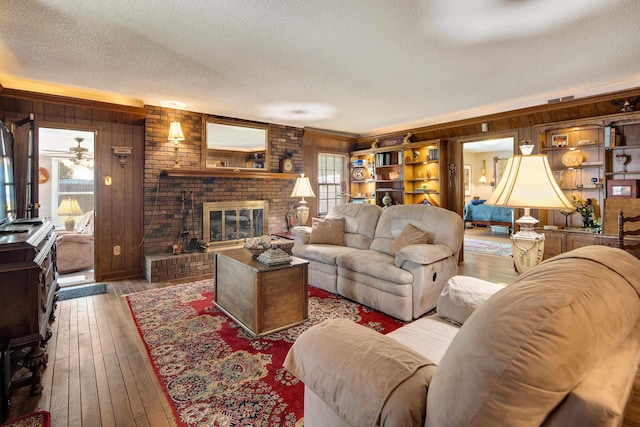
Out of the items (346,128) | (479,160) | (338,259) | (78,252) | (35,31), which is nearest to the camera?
(35,31)

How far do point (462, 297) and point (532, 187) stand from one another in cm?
69

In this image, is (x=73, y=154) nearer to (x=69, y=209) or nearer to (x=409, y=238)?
(x=69, y=209)

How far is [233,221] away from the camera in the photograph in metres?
5.55

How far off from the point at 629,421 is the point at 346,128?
6.14m

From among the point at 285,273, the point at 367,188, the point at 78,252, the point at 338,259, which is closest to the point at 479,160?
the point at 367,188

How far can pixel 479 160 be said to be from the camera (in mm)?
10977

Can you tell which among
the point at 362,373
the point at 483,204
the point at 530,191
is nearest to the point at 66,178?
the point at 362,373

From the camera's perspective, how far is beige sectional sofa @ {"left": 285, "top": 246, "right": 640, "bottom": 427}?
0.66m

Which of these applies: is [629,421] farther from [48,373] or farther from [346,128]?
[346,128]

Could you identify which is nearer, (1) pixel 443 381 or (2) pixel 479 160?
(1) pixel 443 381

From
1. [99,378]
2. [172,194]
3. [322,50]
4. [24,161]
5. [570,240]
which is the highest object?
[322,50]

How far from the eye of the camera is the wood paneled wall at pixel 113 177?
13.9ft

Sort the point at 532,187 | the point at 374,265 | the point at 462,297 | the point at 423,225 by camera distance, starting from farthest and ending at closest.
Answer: the point at 423,225 < the point at 374,265 < the point at 462,297 < the point at 532,187

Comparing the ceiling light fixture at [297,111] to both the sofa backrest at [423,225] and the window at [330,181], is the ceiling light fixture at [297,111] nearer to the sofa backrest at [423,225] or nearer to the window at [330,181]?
the window at [330,181]
